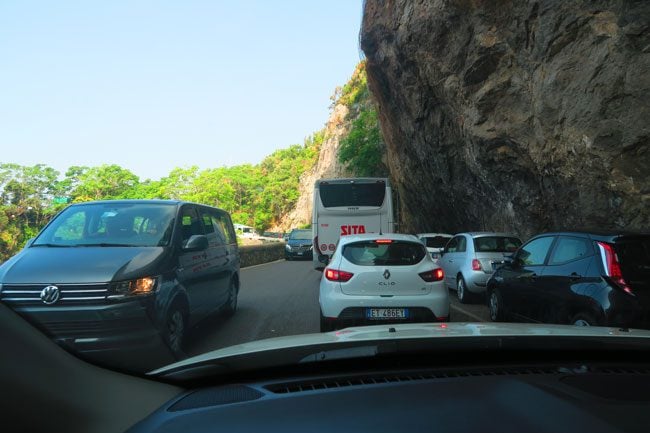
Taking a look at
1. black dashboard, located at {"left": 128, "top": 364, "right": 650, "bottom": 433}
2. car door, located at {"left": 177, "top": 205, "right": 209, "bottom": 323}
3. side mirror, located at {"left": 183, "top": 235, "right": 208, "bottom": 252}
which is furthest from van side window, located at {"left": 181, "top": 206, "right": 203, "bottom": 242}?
black dashboard, located at {"left": 128, "top": 364, "right": 650, "bottom": 433}

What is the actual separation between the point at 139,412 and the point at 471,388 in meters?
1.38

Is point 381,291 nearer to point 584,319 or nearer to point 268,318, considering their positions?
point 584,319

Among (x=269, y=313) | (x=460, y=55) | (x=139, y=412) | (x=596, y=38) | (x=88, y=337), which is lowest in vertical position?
(x=269, y=313)

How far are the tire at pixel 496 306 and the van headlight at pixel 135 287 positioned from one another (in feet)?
18.4

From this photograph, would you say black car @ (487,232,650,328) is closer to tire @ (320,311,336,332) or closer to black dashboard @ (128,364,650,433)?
tire @ (320,311,336,332)

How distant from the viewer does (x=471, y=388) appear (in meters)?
2.13

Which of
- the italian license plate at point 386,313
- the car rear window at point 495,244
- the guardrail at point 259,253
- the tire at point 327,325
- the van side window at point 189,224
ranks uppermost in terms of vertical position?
the van side window at point 189,224

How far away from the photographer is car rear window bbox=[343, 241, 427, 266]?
23.3 ft

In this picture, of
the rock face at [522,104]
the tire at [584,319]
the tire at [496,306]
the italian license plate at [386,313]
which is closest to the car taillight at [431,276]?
the italian license plate at [386,313]

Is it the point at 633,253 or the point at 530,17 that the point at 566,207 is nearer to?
the point at 530,17

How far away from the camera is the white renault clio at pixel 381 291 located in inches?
266

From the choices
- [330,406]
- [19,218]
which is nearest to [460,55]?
[330,406]

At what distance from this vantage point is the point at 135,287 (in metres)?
5.22

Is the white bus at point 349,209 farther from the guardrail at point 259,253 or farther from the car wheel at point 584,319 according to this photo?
the car wheel at point 584,319
